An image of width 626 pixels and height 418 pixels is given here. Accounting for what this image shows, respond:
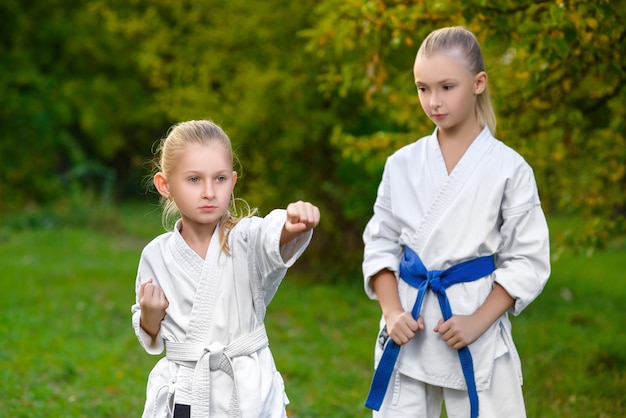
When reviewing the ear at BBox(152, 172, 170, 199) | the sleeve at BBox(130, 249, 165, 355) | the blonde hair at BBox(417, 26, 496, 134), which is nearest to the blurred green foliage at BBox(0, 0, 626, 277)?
the ear at BBox(152, 172, 170, 199)

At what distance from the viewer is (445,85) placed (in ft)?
10.7

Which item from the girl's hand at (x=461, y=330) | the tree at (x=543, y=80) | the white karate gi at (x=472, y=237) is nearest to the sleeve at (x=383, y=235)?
the white karate gi at (x=472, y=237)

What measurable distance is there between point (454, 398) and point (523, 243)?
0.64 metres

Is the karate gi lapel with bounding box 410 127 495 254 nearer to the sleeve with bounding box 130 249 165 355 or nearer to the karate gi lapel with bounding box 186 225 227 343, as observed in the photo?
the karate gi lapel with bounding box 186 225 227 343

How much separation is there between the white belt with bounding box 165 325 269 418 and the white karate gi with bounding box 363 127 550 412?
67 cm

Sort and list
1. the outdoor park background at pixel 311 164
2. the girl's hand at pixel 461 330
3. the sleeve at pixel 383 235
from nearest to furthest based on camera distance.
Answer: the girl's hand at pixel 461 330 < the sleeve at pixel 383 235 < the outdoor park background at pixel 311 164

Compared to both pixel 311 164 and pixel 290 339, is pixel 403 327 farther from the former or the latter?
pixel 311 164

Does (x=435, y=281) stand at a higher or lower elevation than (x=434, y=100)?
lower

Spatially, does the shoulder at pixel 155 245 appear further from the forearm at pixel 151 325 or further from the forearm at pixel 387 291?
the forearm at pixel 387 291

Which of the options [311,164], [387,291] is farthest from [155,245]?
[311,164]

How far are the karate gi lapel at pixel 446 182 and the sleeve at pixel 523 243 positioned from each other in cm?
16

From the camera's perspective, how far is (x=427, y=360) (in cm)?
334

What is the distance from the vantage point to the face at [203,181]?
A: 2.98 meters

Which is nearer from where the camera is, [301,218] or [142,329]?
[301,218]
